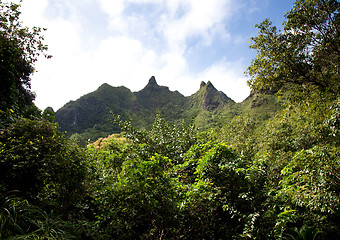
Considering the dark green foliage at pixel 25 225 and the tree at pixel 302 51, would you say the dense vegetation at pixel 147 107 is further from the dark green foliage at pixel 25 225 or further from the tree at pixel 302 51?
the dark green foliage at pixel 25 225

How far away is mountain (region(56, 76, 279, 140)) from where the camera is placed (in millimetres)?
64000

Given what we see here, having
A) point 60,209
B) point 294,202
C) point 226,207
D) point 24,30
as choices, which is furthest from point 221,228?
point 24,30

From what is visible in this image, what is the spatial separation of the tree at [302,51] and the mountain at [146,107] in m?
49.6

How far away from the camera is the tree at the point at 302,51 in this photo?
6449 mm

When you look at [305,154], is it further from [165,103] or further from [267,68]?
[165,103]

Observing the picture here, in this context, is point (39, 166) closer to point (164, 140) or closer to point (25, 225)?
point (25, 225)

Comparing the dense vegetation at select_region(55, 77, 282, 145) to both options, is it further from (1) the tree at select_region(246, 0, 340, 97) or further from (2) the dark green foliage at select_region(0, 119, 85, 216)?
(2) the dark green foliage at select_region(0, 119, 85, 216)

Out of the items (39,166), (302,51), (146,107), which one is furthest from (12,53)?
(146,107)

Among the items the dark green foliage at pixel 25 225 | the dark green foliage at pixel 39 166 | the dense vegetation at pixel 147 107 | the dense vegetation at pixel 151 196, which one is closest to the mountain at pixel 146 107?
the dense vegetation at pixel 147 107

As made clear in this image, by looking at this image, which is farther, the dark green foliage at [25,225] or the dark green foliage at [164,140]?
the dark green foliage at [164,140]

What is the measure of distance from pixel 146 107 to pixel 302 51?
94.7 m

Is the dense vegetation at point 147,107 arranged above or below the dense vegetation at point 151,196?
above

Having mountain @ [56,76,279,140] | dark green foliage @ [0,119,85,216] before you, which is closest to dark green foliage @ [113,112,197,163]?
dark green foliage @ [0,119,85,216]

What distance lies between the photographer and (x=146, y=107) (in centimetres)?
9969
